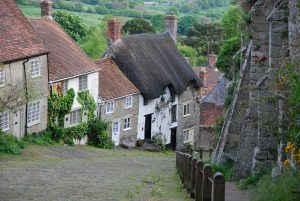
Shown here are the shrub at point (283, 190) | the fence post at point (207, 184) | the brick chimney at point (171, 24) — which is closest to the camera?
the shrub at point (283, 190)

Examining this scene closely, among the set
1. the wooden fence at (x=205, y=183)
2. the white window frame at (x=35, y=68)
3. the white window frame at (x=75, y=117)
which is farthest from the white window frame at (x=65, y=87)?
the wooden fence at (x=205, y=183)

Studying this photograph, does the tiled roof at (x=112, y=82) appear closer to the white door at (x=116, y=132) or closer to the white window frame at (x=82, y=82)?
the white window frame at (x=82, y=82)

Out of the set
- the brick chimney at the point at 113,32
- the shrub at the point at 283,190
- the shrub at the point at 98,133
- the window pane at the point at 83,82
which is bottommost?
the shrub at the point at 283,190

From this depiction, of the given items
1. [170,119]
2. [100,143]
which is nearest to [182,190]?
[100,143]

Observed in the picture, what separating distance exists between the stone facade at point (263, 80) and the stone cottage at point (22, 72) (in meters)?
15.0

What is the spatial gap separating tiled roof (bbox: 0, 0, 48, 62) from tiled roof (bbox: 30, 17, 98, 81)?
98.0 inches

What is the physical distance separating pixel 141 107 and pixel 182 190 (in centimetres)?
2912

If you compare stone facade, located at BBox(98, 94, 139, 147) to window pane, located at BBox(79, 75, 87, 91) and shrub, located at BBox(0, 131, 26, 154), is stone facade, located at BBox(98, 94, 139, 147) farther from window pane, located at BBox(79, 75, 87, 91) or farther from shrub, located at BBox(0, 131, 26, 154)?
shrub, located at BBox(0, 131, 26, 154)

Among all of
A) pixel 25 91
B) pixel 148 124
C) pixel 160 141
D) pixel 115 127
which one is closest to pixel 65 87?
pixel 25 91

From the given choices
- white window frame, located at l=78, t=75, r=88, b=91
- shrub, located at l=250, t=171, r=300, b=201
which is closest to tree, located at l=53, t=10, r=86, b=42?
white window frame, located at l=78, t=75, r=88, b=91

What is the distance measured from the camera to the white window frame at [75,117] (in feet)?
126

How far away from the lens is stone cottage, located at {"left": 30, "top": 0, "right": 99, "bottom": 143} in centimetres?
3697

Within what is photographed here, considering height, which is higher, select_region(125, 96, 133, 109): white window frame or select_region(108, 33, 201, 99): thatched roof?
select_region(108, 33, 201, 99): thatched roof

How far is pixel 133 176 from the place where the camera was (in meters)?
19.9
